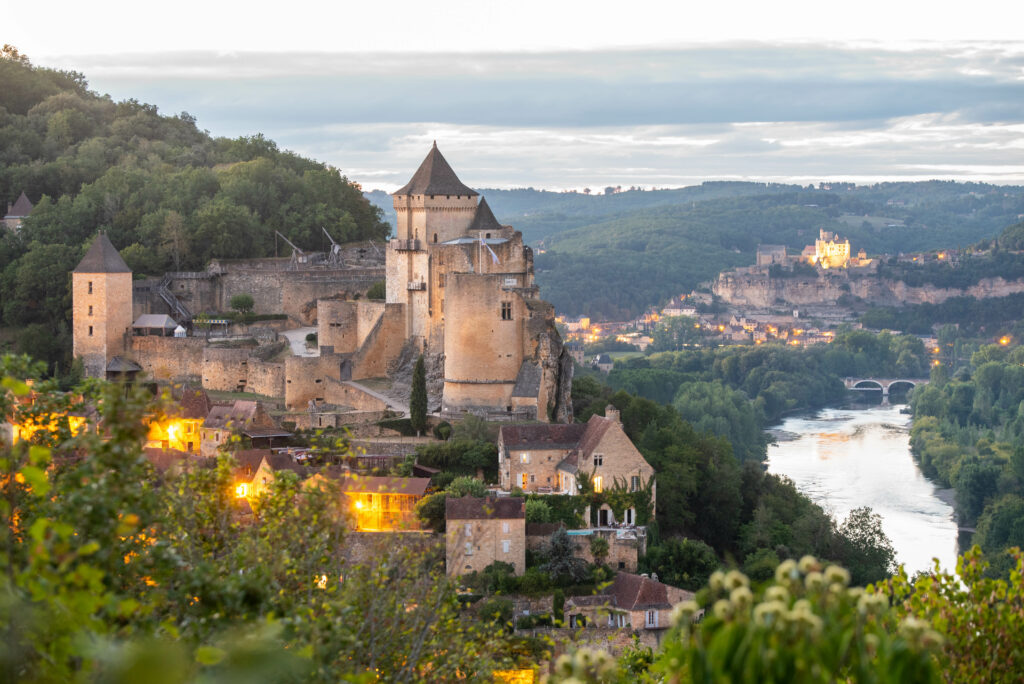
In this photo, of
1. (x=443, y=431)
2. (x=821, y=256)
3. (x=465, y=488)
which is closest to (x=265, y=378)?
(x=443, y=431)

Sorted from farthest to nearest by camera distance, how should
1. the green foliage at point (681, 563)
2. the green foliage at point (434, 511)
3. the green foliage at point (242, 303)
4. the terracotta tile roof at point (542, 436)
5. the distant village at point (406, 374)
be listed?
1. the green foliage at point (242, 303)
2. the terracotta tile roof at point (542, 436)
3. the green foliage at point (681, 563)
4. the green foliage at point (434, 511)
5. the distant village at point (406, 374)

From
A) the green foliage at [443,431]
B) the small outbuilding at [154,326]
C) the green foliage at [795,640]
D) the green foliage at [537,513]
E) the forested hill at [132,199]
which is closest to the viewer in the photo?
the green foliage at [795,640]

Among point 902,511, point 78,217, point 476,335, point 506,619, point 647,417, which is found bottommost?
point 902,511

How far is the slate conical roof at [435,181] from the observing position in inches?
1494

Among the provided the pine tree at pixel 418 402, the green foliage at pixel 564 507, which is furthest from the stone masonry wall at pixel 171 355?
the green foliage at pixel 564 507

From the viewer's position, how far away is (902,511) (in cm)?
5566

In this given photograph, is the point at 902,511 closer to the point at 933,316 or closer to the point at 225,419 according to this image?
the point at 225,419

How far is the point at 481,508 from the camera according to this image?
27.7 m

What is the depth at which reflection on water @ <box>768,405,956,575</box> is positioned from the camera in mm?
50500

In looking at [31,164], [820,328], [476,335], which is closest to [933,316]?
[820,328]

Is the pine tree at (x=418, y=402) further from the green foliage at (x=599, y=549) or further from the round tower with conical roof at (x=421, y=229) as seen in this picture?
the green foliage at (x=599, y=549)

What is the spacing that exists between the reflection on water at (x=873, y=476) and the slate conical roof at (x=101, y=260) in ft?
80.0

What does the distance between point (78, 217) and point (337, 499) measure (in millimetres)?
36465

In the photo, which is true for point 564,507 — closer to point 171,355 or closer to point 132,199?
point 171,355
